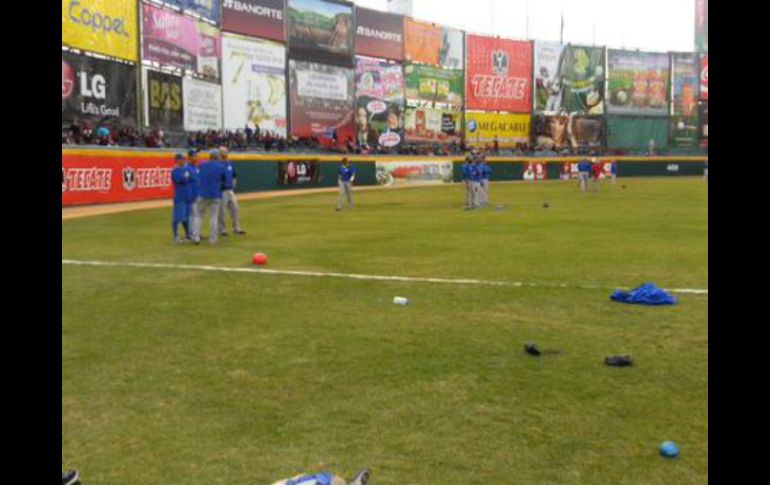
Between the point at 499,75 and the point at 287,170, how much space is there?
31.6m

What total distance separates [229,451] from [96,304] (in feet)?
19.3

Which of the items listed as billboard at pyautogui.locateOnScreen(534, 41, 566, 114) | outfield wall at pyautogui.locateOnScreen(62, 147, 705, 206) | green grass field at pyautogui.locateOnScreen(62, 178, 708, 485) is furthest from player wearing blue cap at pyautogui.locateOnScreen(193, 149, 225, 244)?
billboard at pyautogui.locateOnScreen(534, 41, 566, 114)

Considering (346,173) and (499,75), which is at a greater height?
(499,75)

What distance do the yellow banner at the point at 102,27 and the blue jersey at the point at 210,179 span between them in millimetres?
19840

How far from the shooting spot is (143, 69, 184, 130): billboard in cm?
3847

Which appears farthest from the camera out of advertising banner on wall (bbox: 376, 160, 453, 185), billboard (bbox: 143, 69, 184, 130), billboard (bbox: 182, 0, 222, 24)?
advertising banner on wall (bbox: 376, 160, 453, 185)

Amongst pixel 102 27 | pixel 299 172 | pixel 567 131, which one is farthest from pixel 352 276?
pixel 567 131

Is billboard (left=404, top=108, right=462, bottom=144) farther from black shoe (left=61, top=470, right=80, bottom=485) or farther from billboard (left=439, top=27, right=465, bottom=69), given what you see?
black shoe (left=61, top=470, right=80, bottom=485)

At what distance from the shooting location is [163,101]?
3944cm

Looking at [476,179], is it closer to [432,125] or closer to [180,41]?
[180,41]

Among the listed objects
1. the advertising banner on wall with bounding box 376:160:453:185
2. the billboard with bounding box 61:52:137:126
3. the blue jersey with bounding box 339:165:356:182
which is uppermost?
the billboard with bounding box 61:52:137:126

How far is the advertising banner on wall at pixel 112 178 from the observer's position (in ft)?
92.6

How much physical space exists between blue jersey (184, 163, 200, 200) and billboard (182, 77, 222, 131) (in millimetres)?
25366
